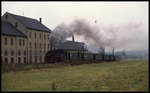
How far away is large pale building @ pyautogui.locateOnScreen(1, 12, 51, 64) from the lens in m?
45.9

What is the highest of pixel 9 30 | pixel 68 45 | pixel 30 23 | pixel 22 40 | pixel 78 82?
pixel 30 23

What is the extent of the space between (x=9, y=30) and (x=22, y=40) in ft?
14.6

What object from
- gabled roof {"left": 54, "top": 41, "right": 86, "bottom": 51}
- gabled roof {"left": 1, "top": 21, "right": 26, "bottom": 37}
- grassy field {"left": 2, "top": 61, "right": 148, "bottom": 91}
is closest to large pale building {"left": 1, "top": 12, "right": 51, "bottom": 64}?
gabled roof {"left": 1, "top": 21, "right": 26, "bottom": 37}

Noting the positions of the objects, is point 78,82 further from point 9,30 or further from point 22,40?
point 22,40

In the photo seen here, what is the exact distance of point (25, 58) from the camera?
52.8 metres

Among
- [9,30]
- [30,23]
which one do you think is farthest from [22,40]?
[30,23]

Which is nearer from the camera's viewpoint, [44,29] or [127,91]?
[127,91]

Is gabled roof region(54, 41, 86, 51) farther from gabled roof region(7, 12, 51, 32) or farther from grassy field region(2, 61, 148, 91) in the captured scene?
grassy field region(2, 61, 148, 91)

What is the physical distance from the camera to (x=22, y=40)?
51.9 meters

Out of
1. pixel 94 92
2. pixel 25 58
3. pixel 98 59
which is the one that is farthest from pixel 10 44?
pixel 94 92

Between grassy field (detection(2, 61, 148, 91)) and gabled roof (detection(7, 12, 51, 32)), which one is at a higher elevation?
gabled roof (detection(7, 12, 51, 32))

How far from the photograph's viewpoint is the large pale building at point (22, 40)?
151 ft

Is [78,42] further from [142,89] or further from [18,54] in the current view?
[142,89]

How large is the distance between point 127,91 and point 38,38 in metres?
46.8
